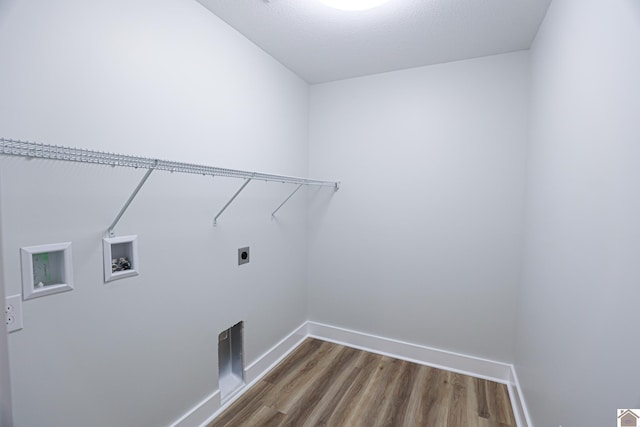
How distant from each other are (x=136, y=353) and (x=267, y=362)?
46.7 inches

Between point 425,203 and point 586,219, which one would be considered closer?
point 586,219

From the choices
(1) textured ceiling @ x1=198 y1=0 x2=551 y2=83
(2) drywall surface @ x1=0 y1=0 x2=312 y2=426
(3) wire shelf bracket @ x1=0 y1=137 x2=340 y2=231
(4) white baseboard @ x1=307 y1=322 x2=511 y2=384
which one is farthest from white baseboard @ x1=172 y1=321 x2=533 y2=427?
(1) textured ceiling @ x1=198 y1=0 x2=551 y2=83

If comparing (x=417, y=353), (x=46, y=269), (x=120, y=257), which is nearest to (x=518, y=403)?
(x=417, y=353)

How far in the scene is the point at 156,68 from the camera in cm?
148

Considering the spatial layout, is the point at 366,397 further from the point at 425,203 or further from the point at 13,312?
the point at 13,312

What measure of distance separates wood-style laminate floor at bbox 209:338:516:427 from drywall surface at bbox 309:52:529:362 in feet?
1.00

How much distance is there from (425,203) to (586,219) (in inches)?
55.2

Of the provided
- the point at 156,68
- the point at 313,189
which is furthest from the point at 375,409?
the point at 156,68

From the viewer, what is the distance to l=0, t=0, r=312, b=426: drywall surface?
3.52 ft

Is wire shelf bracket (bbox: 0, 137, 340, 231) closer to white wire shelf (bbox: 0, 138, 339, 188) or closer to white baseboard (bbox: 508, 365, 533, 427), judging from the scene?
white wire shelf (bbox: 0, 138, 339, 188)

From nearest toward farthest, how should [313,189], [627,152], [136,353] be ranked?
[627,152]
[136,353]
[313,189]

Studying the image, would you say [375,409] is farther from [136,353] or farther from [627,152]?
[627,152]

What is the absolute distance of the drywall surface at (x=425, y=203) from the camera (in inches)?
88.8

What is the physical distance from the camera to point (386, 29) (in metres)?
1.93
